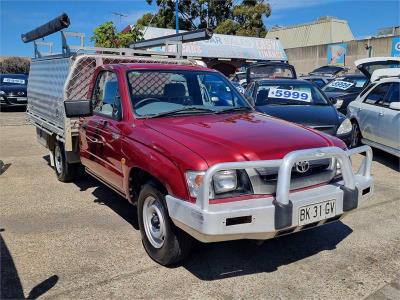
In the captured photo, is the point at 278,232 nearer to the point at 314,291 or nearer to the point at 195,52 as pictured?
the point at 314,291

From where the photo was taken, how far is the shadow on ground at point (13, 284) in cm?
337

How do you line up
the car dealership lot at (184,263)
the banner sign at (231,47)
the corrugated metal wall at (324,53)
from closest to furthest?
the car dealership lot at (184,263), the banner sign at (231,47), the corrugated metal wall at (324,53)

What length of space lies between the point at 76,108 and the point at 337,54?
106 ft

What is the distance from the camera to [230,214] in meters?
3.10

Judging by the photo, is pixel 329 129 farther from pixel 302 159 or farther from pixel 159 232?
pixel 159 232

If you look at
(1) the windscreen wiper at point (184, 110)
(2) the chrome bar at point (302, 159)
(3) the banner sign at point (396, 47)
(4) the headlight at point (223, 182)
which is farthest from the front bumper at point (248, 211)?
(3) the banner sign at point (396, 47)

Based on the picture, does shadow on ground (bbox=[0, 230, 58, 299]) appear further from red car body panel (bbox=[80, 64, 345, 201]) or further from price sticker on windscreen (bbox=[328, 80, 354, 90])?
price sticker on windscreen (bbox=[328, 80, 354, 90])

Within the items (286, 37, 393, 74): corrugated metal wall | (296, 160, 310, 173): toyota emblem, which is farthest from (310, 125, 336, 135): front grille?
(286, 37, 393, 74): corrugated metal wall

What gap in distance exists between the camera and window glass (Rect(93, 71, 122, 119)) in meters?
4.72

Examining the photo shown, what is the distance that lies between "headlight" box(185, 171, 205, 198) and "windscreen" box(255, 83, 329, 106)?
5.32 m

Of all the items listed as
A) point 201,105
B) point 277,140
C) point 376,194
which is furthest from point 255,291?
point 376,194

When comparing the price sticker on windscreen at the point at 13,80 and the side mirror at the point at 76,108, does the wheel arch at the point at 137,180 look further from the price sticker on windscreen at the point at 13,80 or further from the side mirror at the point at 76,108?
the price sticker on windscreen at the point at 13,80

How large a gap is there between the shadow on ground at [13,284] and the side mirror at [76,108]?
1.64 metres

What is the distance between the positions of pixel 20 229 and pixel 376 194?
15.3 ft
